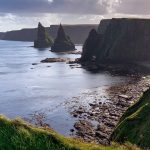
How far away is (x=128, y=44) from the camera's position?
579 ft

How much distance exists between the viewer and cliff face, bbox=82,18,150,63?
17288cm

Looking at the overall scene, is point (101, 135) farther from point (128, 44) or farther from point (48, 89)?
point (128, 44)

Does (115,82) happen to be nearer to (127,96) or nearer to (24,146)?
(127,96)

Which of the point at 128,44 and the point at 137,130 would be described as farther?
the point at 128,44

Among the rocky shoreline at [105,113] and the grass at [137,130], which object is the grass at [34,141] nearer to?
the grass at [137,130]

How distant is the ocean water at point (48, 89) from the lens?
7484 cm

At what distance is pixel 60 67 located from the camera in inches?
6388

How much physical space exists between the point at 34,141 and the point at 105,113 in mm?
53147

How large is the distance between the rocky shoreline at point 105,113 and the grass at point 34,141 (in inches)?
941

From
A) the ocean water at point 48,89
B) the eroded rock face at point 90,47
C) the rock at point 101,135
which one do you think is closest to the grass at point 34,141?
the rock at point 101,135

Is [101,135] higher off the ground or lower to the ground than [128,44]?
lower

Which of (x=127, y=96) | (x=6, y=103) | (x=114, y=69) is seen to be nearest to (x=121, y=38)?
(x=114, y=69)

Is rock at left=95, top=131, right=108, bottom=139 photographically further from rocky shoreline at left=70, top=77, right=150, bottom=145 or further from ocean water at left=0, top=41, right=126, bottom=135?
ocean water at left=0, top=41, right=126, bottom=135

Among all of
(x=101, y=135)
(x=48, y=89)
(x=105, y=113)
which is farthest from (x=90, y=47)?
(x=101, y=135)
